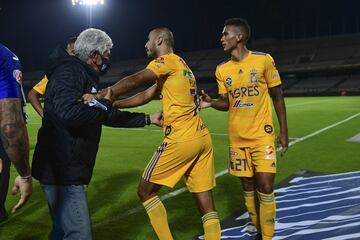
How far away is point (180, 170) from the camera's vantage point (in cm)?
372

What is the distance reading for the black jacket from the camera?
257 cm

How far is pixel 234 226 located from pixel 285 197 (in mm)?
1338

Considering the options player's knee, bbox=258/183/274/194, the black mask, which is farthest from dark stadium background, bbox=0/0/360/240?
the black mask

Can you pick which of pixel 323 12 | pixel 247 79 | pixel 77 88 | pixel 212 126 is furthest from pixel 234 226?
pixel 323 12

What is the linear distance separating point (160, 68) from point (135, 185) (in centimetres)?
378

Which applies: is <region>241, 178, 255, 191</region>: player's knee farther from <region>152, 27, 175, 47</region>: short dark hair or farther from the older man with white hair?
the older man with white hair

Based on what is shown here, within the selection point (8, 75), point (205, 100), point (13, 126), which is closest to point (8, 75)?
point (8, 75)

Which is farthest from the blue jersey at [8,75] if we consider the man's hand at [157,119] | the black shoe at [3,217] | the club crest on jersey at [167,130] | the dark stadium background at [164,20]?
the dark stadium background at [164,20]

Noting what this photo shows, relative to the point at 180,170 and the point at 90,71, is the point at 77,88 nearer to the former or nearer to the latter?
the point at 90,71

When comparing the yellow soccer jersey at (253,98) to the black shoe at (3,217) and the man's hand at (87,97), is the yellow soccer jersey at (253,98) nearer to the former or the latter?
the man's hand at (87,97)

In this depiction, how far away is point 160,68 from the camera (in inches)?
138

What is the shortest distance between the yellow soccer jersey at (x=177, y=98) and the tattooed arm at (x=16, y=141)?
1.14m

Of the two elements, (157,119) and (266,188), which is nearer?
(157,119)

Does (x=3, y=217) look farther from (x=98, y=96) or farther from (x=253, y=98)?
(x=253, y=98)
